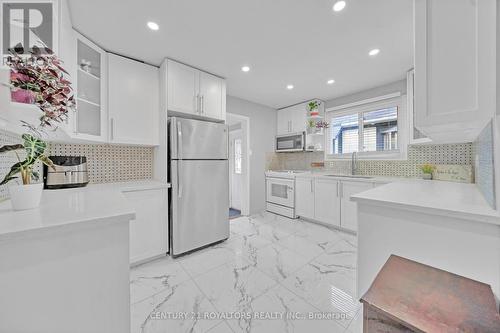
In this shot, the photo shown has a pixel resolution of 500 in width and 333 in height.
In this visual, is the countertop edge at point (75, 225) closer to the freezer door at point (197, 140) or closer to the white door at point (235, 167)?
the freezer door at point (197, 140)

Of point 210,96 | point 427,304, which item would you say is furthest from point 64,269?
point 210,96

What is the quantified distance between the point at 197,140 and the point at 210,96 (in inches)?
27.5

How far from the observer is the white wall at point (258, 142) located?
380cm

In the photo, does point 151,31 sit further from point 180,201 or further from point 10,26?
point 180,201

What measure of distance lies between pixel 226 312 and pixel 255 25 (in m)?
2.38

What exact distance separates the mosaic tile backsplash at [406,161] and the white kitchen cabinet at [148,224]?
247 cm

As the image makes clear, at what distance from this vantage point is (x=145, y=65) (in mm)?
2277

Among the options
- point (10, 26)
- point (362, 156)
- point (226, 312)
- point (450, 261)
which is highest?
point (10, 26)

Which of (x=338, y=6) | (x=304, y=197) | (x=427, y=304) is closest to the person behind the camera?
(x=427, y=304)

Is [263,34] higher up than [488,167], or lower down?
higher up

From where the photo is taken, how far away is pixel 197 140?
7.62ft

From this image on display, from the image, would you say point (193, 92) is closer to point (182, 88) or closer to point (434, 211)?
point (182, 88)

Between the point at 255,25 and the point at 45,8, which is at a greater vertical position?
the point at 255,25

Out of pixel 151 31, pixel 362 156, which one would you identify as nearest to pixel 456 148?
pixel 362 156
